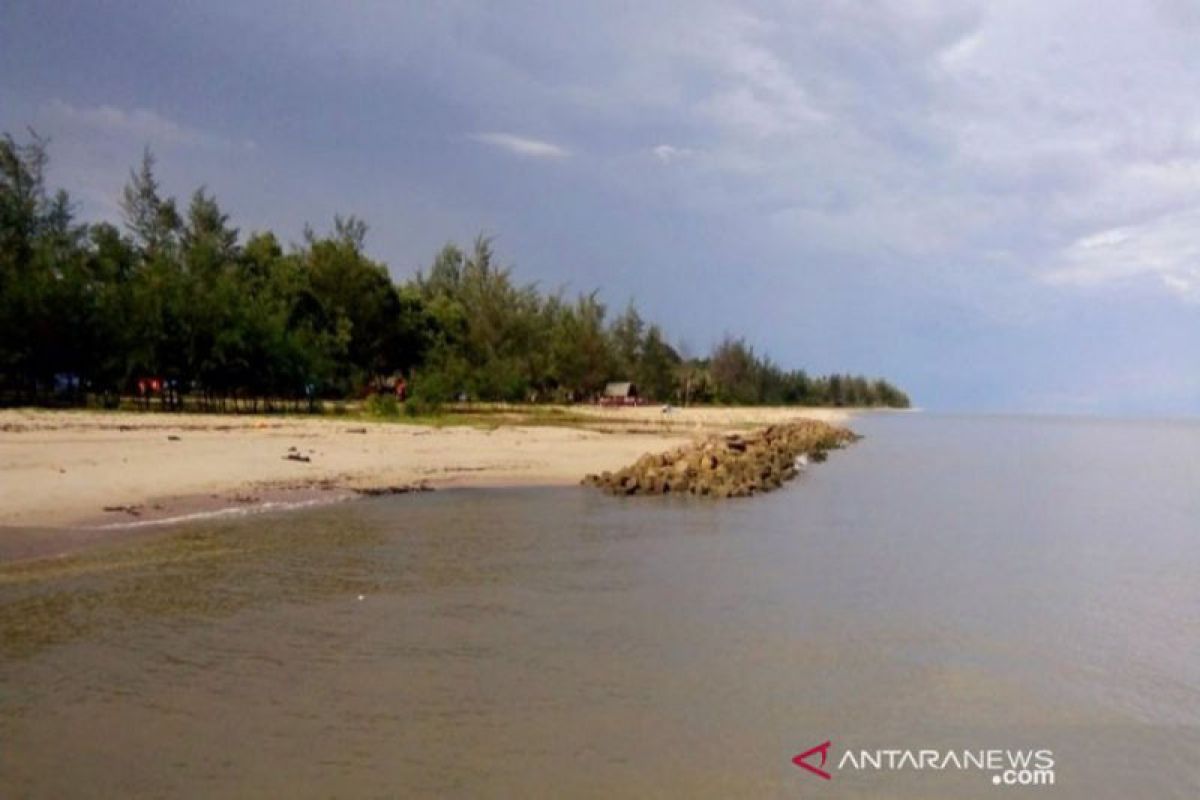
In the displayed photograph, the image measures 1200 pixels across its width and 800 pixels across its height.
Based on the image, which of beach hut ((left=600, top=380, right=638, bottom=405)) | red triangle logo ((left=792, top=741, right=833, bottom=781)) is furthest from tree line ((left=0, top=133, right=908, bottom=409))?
red triangle logo ((left=792, top=741, right=833, bottom=781))

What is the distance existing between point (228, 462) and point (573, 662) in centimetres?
1347

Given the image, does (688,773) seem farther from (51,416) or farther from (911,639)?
(51,416)

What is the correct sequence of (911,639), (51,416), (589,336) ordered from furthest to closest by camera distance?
(589,336) < (51,416) < (911,639)

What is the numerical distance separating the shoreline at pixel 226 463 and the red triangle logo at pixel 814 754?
335 inches

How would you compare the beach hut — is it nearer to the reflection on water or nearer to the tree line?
the tree line

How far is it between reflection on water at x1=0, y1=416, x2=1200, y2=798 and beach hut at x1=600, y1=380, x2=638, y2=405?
76937mm

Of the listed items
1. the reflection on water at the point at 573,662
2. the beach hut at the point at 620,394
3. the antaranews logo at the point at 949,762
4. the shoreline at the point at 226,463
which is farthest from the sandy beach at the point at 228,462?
the beach hut at the point at 620,394

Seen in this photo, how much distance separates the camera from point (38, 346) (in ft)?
121

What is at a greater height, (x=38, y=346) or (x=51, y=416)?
(x=38, y=346)

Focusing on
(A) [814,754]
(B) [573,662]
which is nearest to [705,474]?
(B) [573,662]

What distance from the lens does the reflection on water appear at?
4.73 metres

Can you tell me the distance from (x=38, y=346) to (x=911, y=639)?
3888 cm

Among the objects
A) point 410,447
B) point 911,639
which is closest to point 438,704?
point 911,639

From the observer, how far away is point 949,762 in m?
5.00
